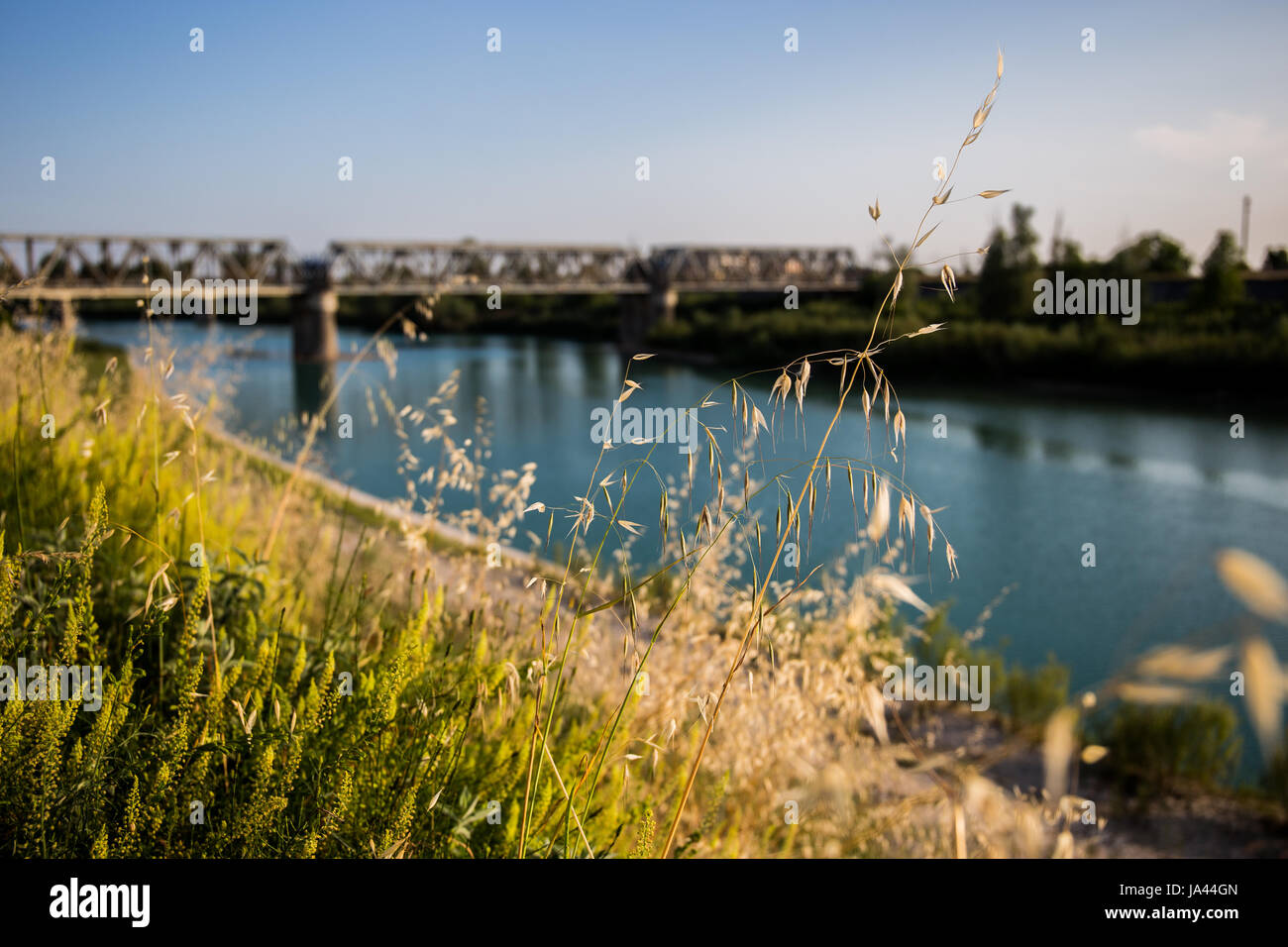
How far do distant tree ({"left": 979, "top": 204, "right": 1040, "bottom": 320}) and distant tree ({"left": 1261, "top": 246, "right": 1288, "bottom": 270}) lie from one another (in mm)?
8404

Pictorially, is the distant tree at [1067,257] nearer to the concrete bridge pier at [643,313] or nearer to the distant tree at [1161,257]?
the distant tree at [1161,257]

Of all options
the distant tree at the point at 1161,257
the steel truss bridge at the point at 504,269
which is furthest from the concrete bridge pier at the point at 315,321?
the distant tree at the point at 1161,257

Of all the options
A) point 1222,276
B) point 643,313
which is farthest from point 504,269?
point 1222,276

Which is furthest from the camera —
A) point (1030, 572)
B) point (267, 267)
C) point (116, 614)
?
point (267, 267)

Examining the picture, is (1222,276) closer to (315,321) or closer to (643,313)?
(643,313)

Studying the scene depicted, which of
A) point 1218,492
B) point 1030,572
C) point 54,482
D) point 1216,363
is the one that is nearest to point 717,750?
point 54,482

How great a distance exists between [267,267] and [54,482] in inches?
1507

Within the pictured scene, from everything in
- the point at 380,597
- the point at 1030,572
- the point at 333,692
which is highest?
the point at 333,692

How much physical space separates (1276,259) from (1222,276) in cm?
842

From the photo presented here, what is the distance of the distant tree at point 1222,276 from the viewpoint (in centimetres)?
2333

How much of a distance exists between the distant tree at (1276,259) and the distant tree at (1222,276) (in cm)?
463

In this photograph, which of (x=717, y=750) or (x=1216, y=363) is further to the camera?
(x=1216, y=363)

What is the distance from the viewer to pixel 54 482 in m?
3.11

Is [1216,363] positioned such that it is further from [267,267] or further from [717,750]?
[267,267]
